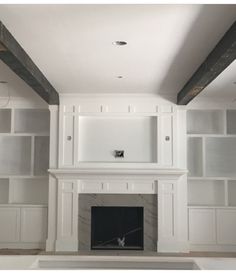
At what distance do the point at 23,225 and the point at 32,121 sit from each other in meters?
1.76

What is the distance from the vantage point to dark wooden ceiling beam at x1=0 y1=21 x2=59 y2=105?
312cm

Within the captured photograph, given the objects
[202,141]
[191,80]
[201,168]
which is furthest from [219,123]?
[191,80]

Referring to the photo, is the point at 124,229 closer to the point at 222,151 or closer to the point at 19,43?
the point at 222,151

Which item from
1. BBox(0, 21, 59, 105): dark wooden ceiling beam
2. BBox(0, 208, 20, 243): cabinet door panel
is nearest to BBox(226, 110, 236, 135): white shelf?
BBox(0, 21, 59, 105): dark wooden ceiling beam

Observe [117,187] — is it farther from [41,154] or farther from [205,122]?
[205,122]

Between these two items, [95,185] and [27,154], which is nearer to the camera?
[95,185]

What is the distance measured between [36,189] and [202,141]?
2998mm

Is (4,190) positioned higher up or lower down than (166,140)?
lower down

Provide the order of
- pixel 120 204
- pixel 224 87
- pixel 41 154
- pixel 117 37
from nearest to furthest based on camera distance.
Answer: pixel 117 37, pixel 224 87, pixel 120 204, pixel 41 154

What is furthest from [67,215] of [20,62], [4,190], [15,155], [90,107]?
[20,62]

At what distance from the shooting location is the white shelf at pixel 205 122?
251 inches

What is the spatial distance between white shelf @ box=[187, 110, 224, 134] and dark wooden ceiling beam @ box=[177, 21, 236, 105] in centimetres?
134

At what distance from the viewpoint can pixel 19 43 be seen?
3.48m

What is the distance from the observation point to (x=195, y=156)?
638 centimetres
